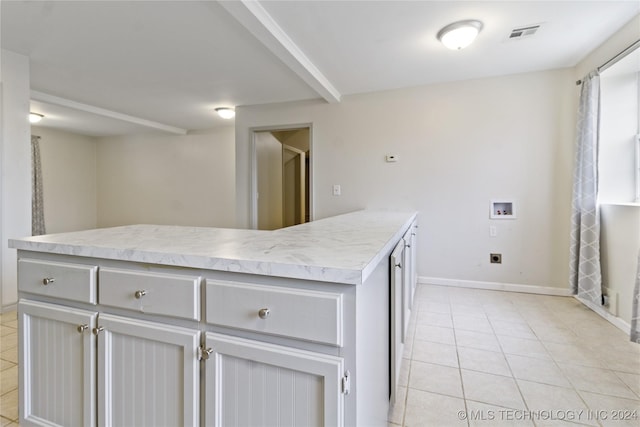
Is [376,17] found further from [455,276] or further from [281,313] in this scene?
[455,276]

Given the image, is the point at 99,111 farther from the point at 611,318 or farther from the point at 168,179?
the point at 611,318

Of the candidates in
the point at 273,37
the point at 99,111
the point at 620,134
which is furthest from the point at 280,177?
the point at 620,134

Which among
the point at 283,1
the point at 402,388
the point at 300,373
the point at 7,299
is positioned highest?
the point at 283,1

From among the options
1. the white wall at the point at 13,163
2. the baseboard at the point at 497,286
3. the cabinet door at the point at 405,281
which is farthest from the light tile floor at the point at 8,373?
the baseboard at the point at 497,286

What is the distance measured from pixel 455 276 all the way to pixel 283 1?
314cm

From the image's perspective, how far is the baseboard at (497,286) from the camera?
3.14 m

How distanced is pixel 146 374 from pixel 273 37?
7.31 ft

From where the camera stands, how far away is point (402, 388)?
1.62 metres

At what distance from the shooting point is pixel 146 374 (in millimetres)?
1006

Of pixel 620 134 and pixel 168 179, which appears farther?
pixel 168 179

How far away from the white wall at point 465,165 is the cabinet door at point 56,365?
3.04 meters

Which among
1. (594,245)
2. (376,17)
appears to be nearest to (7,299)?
→ (376,17)

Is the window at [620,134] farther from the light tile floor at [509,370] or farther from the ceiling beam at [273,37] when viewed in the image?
the ceiling beam at [273,37]

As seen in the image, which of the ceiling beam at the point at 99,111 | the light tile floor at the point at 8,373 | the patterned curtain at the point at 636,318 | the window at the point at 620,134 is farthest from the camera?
the ceiling beam at the point at 99,111
